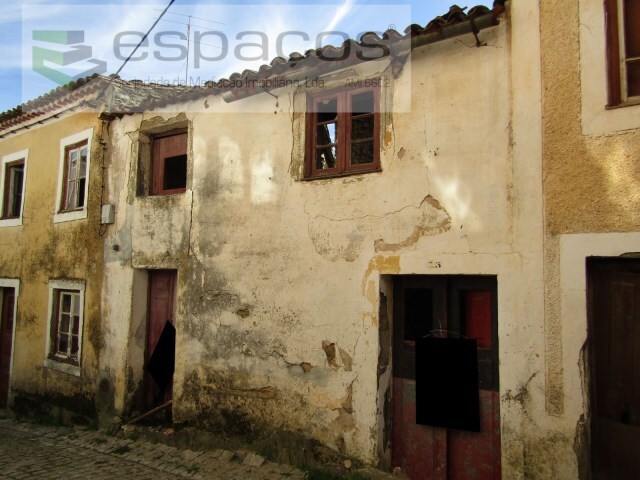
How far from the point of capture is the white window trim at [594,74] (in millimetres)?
3881

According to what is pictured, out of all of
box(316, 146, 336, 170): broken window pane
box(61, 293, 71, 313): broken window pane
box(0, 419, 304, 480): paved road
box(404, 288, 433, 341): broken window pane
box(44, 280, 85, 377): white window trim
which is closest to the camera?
box(404, 288, 433, 341): broken window pane

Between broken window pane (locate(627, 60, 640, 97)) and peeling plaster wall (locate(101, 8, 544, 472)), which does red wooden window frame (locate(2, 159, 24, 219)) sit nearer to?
peeling plaster wall (locate(101, 8, 544, 472))

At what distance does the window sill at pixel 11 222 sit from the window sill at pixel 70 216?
1579mm

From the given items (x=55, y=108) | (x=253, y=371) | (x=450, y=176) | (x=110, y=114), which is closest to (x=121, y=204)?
(x=110, y=114)

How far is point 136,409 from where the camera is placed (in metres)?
7.44

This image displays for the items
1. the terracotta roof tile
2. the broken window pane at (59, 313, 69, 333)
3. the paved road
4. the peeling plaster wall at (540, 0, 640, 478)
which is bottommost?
the paved road

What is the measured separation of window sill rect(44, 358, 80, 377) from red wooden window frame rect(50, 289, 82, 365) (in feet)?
0.19

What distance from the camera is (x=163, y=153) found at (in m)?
7.68

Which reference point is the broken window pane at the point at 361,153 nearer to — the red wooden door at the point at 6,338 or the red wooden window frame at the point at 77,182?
the red wooden window frame at the point at 77,182

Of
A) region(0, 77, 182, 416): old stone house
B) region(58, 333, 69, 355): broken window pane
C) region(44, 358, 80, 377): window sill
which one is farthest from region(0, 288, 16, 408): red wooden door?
region(58, 333, 69, 355): broken window pane

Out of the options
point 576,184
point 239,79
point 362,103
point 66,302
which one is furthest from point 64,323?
point 576,184

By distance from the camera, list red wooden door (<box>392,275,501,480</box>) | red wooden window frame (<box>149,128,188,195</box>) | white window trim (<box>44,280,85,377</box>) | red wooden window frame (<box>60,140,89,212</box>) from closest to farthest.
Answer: red wooden door (<box>392,275,501,480</box>) → red wooden window frame (<box>149,128,188,195</box>) → white window trim (<box>44,280,85,377</box>) → red wooden window frame (<box>60,140,89,212</box>)

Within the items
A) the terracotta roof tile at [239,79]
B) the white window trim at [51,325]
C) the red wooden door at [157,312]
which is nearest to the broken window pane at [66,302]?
the white window trim at [51,325]

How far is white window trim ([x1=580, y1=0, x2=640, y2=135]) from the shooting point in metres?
3.88
